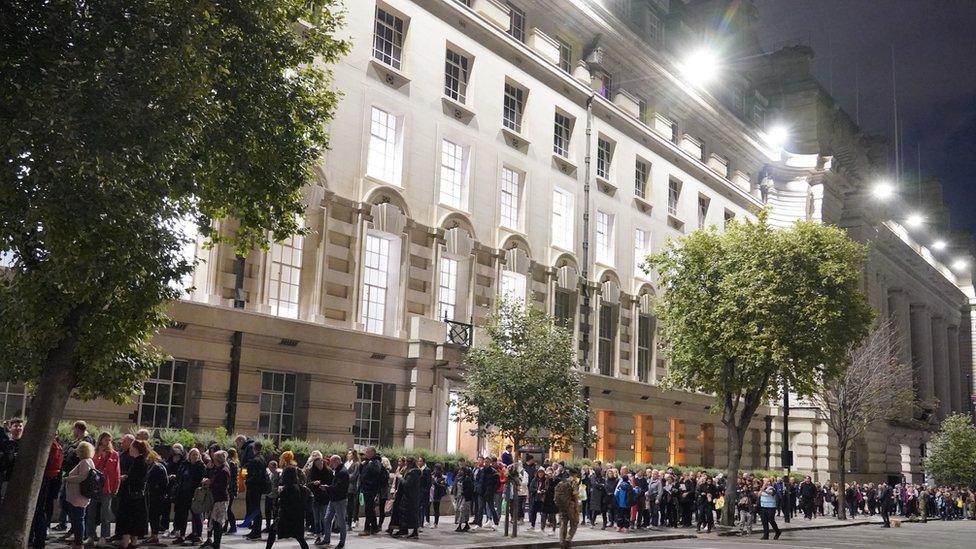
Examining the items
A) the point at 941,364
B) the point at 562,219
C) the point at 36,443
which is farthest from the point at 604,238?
the point at 941,364

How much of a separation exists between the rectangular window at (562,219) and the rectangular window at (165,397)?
54.6 ft

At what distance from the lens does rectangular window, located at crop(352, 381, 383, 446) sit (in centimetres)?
2734

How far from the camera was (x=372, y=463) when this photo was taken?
66.3ft

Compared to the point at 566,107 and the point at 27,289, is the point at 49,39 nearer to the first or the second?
the point at 27,289

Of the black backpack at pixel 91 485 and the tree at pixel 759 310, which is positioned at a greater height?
the tree at pixel 759 310

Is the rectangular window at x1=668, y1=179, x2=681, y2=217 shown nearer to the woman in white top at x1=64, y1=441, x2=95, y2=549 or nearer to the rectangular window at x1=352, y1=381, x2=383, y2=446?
the rectangular window at x1=352, y1=381, x2=383, y2=446

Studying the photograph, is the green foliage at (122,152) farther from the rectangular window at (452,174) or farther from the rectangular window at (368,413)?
the rectangular window at (452,174)

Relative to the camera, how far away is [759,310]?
98.9ft

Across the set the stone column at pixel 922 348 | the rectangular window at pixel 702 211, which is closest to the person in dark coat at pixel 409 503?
the rectangular window at pixel 702 211

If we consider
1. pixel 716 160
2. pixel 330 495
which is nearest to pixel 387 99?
pixel 330 495

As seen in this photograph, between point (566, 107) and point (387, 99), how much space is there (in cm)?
1045

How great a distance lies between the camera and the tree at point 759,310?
99.2ft

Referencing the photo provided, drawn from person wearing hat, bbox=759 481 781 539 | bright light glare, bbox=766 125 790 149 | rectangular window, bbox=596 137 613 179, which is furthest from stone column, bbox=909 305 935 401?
person wearing hat, bbox=759 481 781 539

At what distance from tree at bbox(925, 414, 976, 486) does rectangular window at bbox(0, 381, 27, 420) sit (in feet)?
203
